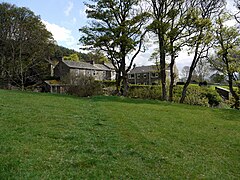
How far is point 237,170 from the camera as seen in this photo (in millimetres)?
5480

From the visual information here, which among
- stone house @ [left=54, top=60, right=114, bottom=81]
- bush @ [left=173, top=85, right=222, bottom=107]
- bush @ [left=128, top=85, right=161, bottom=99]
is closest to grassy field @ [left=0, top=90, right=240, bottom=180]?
bush @ [left=173, top=85, right=222, bottom=107]

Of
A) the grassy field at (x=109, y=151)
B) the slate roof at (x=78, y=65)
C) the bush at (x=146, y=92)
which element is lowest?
the grassy field at (x=109, y=151)

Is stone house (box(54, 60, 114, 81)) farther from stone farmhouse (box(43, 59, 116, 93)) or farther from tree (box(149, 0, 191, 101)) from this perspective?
tree (box(149, 0, 191, 101))

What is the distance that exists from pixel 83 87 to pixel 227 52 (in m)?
14.9

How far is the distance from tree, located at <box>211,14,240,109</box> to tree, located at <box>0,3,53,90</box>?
27907 millimetres

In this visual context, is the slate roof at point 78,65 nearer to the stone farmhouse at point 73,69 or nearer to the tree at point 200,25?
the stone farmhouse at point 73,69

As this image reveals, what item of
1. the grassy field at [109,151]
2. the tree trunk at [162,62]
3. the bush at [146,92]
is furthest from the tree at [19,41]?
the grassy field at [109,151]

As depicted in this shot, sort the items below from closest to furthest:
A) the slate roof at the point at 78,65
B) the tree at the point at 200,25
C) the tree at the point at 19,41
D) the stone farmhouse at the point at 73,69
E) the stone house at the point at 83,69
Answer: the tree at the point at 200,25 → the tree at the point at 19,41 → the stone farmhouse at the point at 73,69 → the stone house at the point at 83,69 → the slate roof at the point at 78,65

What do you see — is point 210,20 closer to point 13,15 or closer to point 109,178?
point 109,178

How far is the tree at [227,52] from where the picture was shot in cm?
2269

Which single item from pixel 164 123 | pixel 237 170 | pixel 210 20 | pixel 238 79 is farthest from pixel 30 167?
pixel 238 79

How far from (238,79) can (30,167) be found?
24.7 m

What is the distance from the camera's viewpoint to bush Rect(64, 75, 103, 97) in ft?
75.6

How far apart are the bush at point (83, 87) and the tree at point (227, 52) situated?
12.5 m
